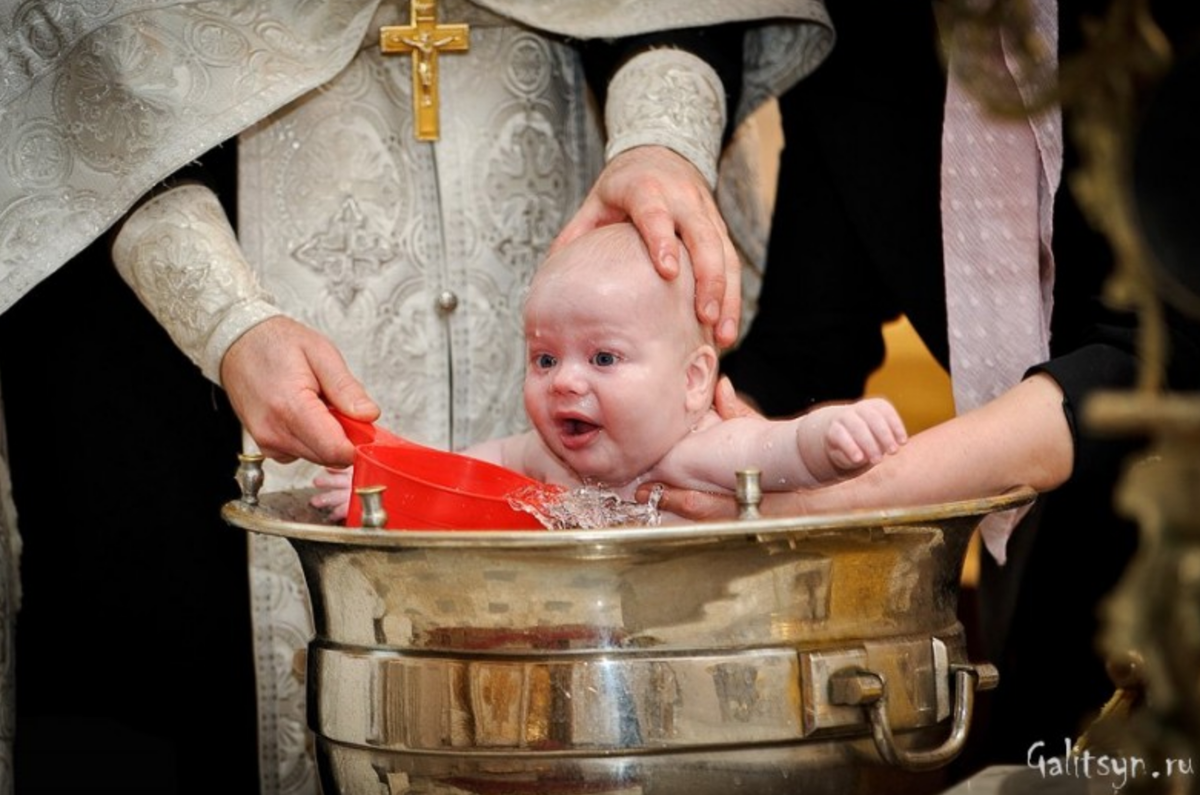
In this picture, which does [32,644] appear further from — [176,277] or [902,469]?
[902,469]

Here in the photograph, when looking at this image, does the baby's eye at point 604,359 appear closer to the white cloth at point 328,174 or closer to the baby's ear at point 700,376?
the baby's ear at point 700,376

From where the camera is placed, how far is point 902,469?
1.51 metres

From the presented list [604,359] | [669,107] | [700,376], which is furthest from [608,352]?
[669,107]

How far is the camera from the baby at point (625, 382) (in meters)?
1.62

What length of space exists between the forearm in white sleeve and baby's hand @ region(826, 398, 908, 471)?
2.09 feet

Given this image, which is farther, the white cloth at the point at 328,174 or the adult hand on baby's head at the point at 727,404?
the white cloth at the point at 328,174

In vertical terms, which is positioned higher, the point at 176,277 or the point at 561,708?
the point at 176,277

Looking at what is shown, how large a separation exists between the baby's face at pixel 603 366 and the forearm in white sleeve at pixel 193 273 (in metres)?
0.31

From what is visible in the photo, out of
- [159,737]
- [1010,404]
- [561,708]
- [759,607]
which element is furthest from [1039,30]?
[159,737]

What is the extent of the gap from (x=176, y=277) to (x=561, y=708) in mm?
797

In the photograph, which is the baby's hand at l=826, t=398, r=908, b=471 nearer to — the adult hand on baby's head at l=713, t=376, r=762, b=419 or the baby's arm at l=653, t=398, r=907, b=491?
the baby's arm at l=653, t=398, r=907, b=491

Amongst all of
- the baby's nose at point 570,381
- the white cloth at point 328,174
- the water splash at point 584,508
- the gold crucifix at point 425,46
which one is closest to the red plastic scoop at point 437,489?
the water splash at point 584,508

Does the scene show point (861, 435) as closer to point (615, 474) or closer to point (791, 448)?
point (791, 448)

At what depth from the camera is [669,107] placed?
6.28 feet
